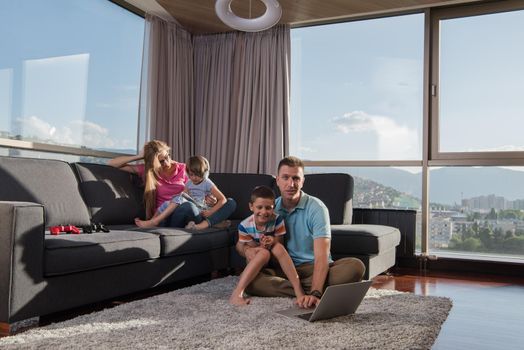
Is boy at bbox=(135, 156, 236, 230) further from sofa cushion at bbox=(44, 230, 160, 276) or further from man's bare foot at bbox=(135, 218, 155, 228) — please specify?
sofa cushion at bbox=(44, 230, 160, 276)

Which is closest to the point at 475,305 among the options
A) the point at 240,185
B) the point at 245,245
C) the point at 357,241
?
the point at 357,241

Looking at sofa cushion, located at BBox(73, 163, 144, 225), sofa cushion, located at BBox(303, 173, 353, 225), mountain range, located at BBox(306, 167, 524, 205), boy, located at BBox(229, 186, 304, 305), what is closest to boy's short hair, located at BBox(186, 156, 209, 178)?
sofa cushion, located at BBox(73, 163, 144, 225)

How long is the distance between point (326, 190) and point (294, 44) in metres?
1.92

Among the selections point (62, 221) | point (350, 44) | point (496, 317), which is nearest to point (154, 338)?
point (62, 221)

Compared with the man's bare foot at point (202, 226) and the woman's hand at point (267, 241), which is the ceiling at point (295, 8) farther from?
the woman's hand at point (267, 241)

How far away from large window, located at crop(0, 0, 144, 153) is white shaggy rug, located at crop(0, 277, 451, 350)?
1.93 metres

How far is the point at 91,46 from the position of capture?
4488mm

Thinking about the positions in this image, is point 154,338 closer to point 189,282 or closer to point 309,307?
point 309,307

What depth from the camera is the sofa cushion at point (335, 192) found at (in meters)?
4.13

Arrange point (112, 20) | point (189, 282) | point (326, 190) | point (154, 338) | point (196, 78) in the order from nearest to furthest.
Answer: point (154, 338) < point (189, 282) < point (326, 190) < point (112, 20) < point (196, 78)

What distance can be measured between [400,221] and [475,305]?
152 centimetres

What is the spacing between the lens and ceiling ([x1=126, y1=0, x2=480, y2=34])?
187 inches

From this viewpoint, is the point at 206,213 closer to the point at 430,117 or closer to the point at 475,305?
the point at 475,305

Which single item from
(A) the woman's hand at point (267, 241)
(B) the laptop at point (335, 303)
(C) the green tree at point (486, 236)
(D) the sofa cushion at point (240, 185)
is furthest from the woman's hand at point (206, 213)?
(C) the green tree at point (486, 236)
